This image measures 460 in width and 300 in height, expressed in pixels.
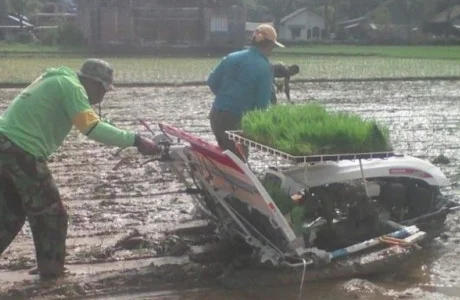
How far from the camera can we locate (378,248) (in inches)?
240

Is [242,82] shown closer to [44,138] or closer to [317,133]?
[317,133]

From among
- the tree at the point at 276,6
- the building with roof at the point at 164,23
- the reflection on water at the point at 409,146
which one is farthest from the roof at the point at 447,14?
the reflection on water at the point at 409,146

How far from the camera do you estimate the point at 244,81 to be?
23.1ft

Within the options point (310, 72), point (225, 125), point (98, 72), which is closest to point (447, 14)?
point (310, 72)

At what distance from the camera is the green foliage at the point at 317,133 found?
5688 mm

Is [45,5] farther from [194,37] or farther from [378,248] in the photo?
[378,248]

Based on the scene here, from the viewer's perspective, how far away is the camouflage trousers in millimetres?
5312

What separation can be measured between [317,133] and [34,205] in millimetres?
1935

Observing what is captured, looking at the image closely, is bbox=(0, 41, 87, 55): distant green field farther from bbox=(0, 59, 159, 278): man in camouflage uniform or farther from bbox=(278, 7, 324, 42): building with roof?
bbox=(0, 59, 159, 278): man in camouflage uniform

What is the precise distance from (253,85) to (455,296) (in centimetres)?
245

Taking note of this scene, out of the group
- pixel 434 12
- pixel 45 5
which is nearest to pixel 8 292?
pixel 434 12

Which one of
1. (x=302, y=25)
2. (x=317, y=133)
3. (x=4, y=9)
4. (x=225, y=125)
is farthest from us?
(x=302, y=25)

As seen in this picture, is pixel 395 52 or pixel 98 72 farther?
pixel 395 52

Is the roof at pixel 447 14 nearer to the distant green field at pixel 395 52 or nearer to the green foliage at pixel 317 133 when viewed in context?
the distant green field at pixel 395 52
